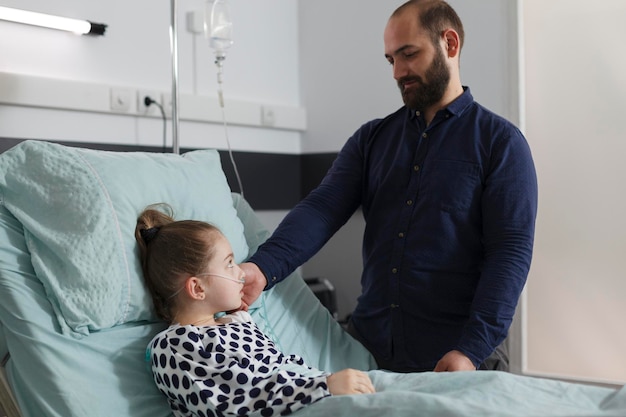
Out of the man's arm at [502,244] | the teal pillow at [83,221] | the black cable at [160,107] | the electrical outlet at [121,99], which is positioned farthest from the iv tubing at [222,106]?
the man's arm at [502,244]

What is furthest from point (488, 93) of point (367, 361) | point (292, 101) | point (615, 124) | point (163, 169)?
point (163, 169)

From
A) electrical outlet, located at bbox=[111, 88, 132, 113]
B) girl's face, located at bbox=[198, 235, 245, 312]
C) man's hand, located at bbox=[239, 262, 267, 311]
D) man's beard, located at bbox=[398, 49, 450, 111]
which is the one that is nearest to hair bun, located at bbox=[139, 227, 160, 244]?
girl's face, located at bbox=[198, 235, 245, 312]

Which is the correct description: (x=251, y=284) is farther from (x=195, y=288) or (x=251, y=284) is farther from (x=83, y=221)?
(x=83, y=221)

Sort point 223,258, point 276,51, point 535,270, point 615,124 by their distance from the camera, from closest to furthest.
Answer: point 223,258 < point 615,124 < point 535,270 < point 276,51

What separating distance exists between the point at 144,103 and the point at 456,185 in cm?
121

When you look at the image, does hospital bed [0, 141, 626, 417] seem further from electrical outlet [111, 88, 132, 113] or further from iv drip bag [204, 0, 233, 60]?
iv drip bag [204, 0, 233, 60]

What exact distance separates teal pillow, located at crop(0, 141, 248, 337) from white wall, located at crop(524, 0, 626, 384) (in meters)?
1.45

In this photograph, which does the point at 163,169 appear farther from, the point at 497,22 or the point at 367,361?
the point at 497,22

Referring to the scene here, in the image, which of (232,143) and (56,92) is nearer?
(56,92)

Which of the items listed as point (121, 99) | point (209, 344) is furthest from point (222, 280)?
point (121, 99)

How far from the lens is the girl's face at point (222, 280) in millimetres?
1552

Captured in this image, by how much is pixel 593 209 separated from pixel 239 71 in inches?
56.0

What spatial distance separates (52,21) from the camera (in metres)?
2.31

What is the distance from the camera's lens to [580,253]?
2574 mm
